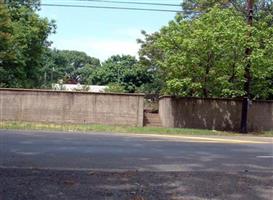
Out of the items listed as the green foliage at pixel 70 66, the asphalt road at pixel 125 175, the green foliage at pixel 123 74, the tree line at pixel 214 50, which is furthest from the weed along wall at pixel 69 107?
the green foliage at pixel 70 66

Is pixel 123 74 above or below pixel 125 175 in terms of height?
above

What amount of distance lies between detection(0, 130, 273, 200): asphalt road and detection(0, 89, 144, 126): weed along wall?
21377mm

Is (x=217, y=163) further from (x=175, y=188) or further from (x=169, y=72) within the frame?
(x=169, y=72)

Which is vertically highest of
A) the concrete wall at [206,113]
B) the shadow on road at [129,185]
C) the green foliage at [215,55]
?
the green foliage at [215,55]

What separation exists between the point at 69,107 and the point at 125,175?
90.5ft

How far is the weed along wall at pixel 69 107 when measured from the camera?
36781 millimetres

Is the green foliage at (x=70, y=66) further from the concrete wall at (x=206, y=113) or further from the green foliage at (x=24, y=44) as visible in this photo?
the concrete wall at (x=206, y=113)

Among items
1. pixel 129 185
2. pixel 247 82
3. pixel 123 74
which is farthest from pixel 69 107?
pixel 123 74

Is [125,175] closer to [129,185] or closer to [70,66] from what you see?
[129,185]

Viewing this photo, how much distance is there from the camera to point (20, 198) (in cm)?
739

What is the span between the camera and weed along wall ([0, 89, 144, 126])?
3678 cm

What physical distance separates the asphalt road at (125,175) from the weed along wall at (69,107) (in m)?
21.4

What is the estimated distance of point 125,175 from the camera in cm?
959

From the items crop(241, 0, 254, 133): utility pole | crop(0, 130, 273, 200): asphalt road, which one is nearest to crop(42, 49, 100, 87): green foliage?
crop(241, 0, 254, 133): utility pole
